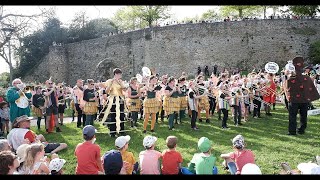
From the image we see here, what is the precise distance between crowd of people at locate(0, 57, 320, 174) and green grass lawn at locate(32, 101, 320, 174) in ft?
1.21

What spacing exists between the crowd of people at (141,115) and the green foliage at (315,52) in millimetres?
22518

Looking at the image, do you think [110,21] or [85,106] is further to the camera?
[110,21]

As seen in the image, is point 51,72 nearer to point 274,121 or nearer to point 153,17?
point 153,17

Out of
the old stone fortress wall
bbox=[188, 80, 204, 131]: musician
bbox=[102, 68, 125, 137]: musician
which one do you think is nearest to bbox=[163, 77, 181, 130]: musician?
bbox=[188, 80, 204, 131]: musician

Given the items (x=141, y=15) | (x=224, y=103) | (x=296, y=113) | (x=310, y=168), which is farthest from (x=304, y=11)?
(x=310, y=168)

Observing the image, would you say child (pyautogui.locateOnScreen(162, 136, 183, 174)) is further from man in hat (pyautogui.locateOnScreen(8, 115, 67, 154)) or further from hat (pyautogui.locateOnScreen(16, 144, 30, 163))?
man in hat (pyautogui.locateOnScreen(8, 115, 67, 154))

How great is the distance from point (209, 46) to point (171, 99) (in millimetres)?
28260

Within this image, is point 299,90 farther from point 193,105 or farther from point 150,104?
point 150,104

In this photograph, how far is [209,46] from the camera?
3947cm

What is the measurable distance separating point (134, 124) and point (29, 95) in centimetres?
406

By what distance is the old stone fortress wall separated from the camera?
37.8 meters
